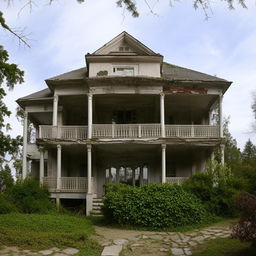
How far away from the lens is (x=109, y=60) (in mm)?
19641

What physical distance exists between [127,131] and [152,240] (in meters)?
8.80

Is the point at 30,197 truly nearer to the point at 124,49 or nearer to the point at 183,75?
the point at 124,49

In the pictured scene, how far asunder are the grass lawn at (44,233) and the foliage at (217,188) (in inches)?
201

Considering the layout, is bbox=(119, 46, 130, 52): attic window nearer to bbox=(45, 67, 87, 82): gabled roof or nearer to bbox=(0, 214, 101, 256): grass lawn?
bbox=(45, 67, 87, 82): gabled roof

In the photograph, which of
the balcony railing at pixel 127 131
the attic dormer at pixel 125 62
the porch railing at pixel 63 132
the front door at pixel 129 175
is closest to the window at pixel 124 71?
the attic dormer at pixel 125 62

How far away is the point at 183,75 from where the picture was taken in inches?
797

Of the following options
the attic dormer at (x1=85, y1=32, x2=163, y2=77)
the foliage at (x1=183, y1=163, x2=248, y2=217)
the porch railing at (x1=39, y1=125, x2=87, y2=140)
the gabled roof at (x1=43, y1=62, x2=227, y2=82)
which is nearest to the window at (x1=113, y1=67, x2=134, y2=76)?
the attic dormer at (x1=85, y1=32, x2=163, y2=77)

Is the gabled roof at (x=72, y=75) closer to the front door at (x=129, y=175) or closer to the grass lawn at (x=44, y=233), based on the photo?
the front door at (x=129, y=175)

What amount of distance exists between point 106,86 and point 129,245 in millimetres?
10230

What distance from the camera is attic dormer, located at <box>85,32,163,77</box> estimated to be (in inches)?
763

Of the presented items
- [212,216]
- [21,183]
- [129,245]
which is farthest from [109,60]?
[129,245]

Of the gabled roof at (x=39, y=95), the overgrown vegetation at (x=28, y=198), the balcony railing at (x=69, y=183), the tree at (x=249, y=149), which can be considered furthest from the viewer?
the tree at (x=249, y=149)

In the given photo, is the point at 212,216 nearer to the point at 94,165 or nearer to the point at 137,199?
the point at 137,199

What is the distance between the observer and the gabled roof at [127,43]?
20062 mm
